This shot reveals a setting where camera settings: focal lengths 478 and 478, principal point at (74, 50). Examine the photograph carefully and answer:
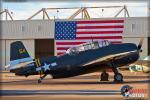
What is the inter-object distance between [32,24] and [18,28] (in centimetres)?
181

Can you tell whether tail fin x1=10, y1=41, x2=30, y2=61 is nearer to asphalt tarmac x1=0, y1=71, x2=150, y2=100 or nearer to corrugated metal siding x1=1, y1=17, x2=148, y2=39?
asphalt tarmac x1=0, y1=71, x2=150, y2=100

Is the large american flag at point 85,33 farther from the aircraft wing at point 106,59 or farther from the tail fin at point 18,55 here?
the aircraft wing at point 106,59

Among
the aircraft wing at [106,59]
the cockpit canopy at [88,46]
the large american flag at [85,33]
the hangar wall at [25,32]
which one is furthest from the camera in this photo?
the hangar wall at [25,32]

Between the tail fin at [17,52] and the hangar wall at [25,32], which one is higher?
the hangar wall at [25,32]

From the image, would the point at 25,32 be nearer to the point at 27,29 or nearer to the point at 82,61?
the point at 27,29

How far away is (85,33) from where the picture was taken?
4672 centimetres

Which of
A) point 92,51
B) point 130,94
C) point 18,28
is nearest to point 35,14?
point 18,28

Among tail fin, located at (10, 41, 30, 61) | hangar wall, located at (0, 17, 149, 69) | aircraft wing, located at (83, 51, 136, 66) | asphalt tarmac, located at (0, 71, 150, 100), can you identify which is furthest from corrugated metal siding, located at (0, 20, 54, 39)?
asphalt tarmac, located at (0, 71, 150, 100)

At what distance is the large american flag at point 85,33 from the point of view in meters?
45.2

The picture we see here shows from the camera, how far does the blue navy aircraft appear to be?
26453 mm

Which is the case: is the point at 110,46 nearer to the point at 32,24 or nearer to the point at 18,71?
the point at 18,71

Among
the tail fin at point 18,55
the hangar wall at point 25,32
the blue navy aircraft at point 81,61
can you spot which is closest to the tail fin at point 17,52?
the tail fin at point 18,55

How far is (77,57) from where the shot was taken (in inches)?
1062

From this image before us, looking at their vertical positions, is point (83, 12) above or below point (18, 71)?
above
